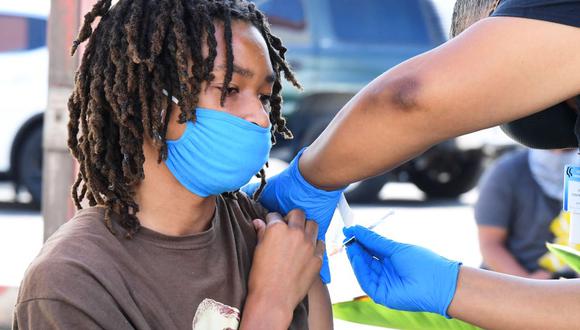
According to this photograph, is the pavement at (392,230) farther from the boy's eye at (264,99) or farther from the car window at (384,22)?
the boy's eye at (264,99)

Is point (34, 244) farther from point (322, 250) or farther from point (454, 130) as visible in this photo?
point (454, 130)

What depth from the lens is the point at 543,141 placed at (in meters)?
2.10

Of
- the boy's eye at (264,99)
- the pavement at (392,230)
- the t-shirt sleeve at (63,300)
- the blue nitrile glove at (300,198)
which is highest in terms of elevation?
the boy's eye at (264,99)

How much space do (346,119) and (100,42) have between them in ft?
1.87

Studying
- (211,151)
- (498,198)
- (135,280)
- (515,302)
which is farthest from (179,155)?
(498,198)

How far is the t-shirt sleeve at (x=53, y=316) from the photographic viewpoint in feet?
5.43

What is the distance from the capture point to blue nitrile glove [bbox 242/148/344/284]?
2162 millimetres

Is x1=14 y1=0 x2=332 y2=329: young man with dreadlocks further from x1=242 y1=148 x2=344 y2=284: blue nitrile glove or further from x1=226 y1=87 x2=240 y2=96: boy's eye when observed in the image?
x1=242 y1=148 x2=344 y2=284: blue nitrile glove

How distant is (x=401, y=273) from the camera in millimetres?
2078

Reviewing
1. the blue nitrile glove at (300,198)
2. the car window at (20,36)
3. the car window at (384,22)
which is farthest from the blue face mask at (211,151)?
the car window at (384,22)

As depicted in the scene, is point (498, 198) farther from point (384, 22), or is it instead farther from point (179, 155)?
point (384, 22)

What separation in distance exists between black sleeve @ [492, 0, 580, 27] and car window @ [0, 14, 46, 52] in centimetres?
655

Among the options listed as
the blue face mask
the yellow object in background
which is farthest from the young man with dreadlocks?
the yellow object in background

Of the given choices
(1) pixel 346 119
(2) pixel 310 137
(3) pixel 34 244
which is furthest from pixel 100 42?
(2) pixel 310 137
